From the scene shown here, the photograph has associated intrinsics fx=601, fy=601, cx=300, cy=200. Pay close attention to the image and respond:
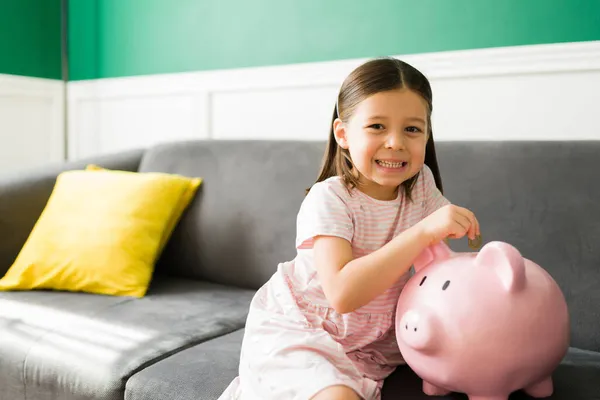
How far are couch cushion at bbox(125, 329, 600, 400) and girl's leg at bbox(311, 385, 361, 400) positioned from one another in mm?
130

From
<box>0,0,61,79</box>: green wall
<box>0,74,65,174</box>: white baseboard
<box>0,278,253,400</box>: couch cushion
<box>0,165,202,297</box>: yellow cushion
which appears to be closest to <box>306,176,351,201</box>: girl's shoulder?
<box>0,278,253,400</box>: couch cushion

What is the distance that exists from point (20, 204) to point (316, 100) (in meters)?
1.04

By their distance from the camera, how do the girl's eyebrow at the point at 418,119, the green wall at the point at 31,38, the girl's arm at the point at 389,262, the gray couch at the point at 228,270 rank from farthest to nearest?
the green wall at the point at 31,38 < the gray couch at the point at 228,270 < the girl's eyebrow at the point at 418,119 < the girl's arm at the point at 389,262

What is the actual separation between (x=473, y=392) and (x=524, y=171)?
2.12 ft

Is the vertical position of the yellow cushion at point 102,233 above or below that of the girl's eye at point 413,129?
below

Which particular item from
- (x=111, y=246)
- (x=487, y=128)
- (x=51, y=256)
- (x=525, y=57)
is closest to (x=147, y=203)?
(x=111, y=246)

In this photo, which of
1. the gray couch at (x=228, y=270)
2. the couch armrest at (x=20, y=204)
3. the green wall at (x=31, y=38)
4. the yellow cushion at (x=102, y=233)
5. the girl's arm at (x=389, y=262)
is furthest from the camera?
the green wall at (x=31, y=38)

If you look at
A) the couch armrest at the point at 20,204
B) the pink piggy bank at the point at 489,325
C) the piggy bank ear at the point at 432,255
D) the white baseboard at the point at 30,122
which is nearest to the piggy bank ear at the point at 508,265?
the pink piggy bank at the point at 489,325

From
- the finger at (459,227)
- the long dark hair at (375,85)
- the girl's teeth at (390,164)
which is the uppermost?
the long dark hair at (375,85)

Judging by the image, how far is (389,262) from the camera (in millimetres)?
1015

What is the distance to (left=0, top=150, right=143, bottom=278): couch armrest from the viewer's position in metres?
1.83

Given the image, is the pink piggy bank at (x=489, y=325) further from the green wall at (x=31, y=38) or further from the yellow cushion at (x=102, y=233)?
the green wall at (x=31, y=38)

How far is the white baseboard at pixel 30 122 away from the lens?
2730mm

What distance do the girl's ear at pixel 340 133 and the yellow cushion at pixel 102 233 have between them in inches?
30.9
